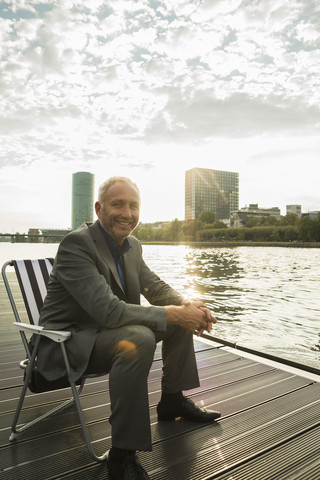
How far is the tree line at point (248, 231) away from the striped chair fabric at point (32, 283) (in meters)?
102

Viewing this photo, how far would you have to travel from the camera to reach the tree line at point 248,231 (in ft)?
323

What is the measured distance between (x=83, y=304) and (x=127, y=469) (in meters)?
0.92

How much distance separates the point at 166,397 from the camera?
2.46 m

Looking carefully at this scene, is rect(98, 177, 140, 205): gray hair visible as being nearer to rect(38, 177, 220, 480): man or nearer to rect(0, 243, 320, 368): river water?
rect(38, 177, 220, 480): man

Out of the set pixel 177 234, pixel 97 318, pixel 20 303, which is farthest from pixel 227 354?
pixel 177 234

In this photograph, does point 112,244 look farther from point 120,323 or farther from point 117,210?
point 120,323

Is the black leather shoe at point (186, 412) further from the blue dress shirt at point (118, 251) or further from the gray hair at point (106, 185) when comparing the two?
the gray hair at point (106, 185)

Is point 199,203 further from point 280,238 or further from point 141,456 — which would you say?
point 141,456

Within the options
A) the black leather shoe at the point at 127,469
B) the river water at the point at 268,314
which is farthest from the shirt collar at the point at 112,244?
the river water at the point at 268,314

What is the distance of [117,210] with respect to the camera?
7.95 feet

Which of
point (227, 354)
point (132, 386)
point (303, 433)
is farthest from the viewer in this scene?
point (227, 354)

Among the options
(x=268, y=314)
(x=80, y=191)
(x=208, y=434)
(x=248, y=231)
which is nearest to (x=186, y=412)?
(x=208, y=434)

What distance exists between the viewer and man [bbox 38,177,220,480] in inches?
71.0

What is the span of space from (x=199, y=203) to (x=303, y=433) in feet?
624
